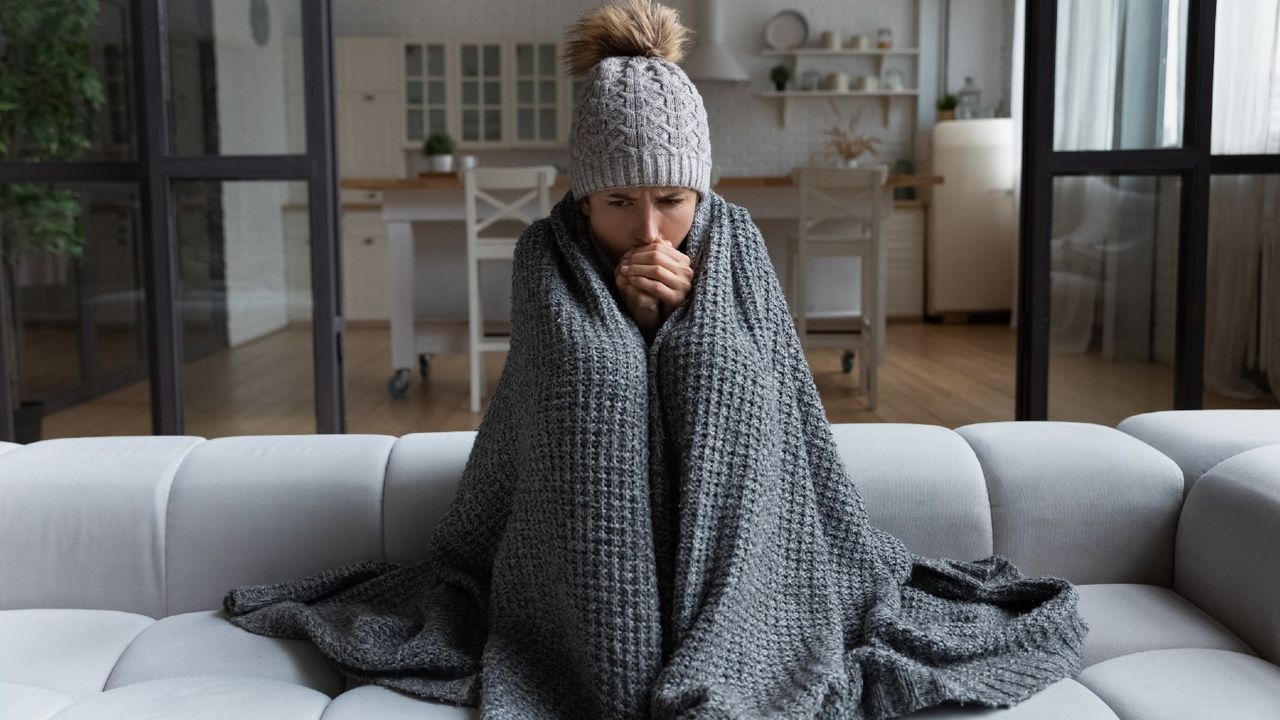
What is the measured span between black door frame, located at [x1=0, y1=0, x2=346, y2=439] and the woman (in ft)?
4.44

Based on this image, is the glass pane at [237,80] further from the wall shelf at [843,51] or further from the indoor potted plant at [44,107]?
the wall shelf at [843,51]

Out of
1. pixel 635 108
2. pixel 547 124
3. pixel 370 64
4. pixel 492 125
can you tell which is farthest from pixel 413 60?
pixel 635 108

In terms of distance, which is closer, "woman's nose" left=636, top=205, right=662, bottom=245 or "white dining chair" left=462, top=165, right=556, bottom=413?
"woman's nose" left=636, top=205, right=662, bottom=245

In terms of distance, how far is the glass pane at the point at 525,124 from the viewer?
25.2ft

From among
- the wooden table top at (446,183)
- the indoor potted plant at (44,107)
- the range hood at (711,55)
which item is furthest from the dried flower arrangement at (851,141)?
the indoor potted plant at (44,107)

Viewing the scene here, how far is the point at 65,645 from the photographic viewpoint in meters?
1.42

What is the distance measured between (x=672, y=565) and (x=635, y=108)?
538 mm

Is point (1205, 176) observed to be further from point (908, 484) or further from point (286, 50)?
point (286, 50)

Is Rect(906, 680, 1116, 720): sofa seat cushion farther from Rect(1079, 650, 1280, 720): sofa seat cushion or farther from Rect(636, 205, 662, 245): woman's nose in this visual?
Rect(636, 205, 662, 245): woman's nose

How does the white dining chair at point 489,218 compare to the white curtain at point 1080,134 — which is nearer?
the white curtain at point 1080,134

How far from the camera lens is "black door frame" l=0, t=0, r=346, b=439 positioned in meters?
2.66

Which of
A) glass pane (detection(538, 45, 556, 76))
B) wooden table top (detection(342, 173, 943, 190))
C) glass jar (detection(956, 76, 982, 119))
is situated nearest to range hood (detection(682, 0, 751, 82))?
glass pane (detection(538, 45, 556, 76))

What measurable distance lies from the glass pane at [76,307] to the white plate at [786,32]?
5.43m

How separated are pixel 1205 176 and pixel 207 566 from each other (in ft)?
7.59
